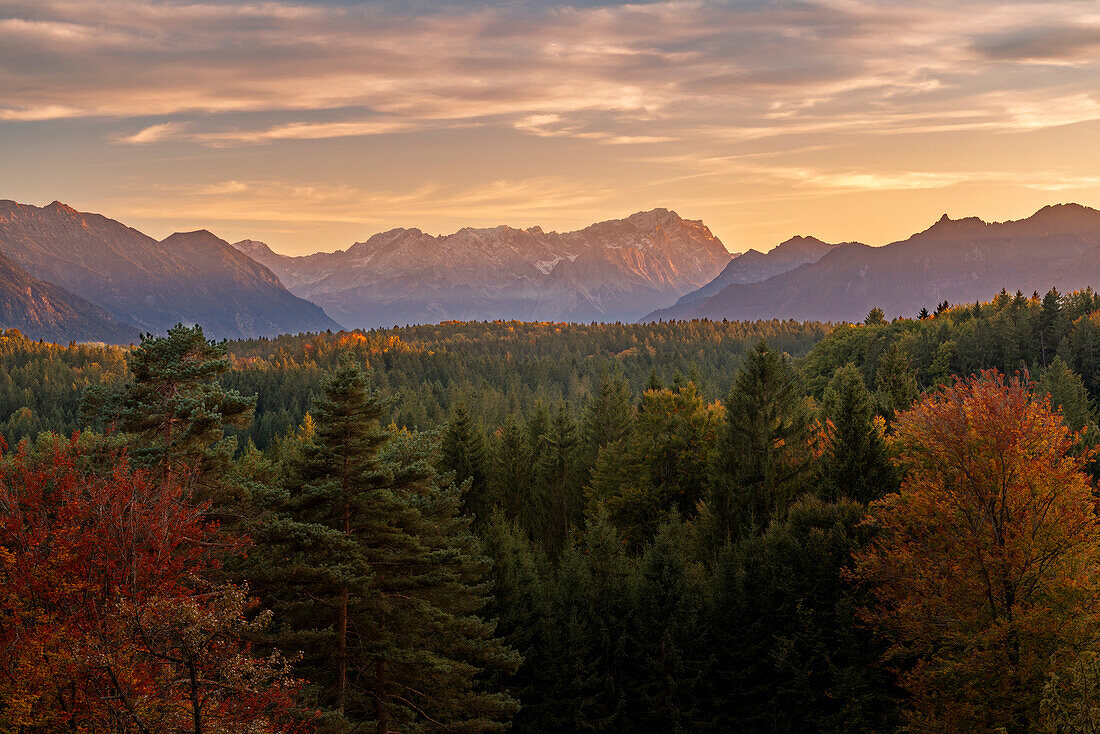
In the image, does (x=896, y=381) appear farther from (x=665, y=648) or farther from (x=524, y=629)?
(x=524, y=629)

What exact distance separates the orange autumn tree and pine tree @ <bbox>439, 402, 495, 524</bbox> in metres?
29.3

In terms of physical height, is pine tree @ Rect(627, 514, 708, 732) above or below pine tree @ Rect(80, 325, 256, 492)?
below

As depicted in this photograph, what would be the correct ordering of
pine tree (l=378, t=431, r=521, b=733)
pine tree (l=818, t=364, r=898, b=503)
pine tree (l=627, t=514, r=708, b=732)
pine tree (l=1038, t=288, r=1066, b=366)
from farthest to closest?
pine tree (l=1038, t=288, r=1066, b=366)
pine tree (l=818, t=364, r=898, b=503)
pine tree (l=627, t=514, r=708, b=732)
pine tree (l=378, t=431, r=521, b=733)

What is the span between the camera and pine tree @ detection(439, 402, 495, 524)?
184 feet

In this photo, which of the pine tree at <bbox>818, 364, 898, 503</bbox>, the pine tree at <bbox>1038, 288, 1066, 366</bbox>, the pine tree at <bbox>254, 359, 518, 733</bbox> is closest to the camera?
the pine tree at <bbox>254, 359, 518, 733</bbox>

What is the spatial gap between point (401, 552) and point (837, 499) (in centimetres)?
2248

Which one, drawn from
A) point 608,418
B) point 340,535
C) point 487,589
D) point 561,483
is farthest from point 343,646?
point 608,418

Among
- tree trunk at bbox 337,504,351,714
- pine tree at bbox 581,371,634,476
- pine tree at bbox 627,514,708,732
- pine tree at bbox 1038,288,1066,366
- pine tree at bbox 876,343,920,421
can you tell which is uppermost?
pine tree at bbox 1038,288,1066,366

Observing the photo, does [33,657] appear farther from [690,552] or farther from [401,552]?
[690,552]

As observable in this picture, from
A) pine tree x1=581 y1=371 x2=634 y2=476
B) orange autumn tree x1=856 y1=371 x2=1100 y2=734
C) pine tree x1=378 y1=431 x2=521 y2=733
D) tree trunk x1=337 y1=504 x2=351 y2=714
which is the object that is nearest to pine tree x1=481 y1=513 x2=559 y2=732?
pine tree x1=378 y1=431 x2=521 y2=733

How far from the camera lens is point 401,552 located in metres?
27.2

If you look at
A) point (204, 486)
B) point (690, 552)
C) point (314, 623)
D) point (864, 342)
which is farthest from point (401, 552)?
point (864, 342)

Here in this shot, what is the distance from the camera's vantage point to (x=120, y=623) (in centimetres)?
2103

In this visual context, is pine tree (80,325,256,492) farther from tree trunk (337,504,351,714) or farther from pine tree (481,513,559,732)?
pine tree (481,513,559,732)
